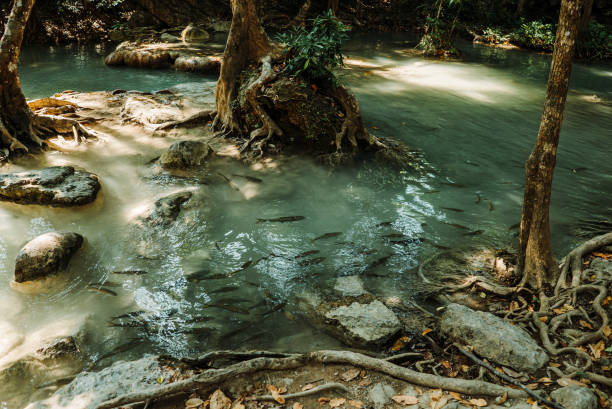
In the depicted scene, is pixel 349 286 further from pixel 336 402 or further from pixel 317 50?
pixel 317 50

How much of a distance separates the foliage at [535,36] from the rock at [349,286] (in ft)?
76.9

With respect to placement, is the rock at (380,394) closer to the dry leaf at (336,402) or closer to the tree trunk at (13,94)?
the dry leaf at (336,402)

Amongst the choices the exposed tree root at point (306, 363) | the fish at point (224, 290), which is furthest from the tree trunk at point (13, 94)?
the exposed tree root at point (306, 363)

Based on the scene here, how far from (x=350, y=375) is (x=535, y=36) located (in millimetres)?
25330

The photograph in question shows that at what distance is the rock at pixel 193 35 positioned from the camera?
19.3m

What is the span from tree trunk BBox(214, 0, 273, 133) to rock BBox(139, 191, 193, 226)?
9.95 feet

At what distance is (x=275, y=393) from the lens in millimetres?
3545

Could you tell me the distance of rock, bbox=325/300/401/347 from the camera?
4.38 meters

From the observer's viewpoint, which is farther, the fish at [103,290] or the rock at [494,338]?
the fish at [103,290]

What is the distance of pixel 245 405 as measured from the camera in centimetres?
345

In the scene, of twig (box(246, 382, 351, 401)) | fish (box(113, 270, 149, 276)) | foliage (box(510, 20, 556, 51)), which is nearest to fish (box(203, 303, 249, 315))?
fish (box(113, 270, 149, 276))

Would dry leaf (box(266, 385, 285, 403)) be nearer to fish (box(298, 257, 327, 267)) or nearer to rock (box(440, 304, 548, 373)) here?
rock (box(440, 304, 548, 373))

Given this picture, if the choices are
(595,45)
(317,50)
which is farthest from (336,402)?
(595,45)

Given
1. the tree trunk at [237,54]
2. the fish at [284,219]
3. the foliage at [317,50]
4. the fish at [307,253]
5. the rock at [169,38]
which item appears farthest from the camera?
the rock at [169,38]
